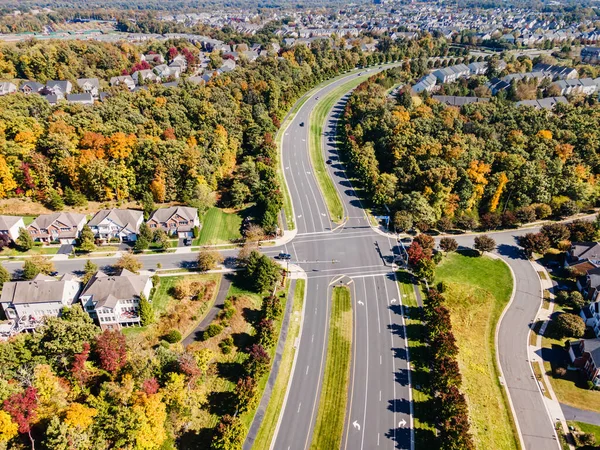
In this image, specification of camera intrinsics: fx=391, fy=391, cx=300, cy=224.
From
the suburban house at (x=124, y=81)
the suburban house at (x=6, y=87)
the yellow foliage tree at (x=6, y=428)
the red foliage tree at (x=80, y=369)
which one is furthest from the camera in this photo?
the suburban house at (x=124, y=81)

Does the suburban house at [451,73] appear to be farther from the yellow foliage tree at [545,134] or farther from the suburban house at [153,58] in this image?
the suburban house at [153,58]

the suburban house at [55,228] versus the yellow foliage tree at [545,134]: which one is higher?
the yellow foliage tree at [545,134]

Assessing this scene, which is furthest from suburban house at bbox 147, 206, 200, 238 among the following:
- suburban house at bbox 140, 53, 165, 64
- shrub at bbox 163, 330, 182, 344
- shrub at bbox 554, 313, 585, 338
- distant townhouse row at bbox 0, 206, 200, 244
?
suburban house at bbox 140, 53, 165, 64

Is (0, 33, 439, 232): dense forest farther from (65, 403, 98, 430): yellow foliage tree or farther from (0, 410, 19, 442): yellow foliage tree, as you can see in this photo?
(0, 410, 19, 442): yellow foliage tree

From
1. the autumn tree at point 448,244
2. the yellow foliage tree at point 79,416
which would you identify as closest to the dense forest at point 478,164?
the autumn tree at point 448,244

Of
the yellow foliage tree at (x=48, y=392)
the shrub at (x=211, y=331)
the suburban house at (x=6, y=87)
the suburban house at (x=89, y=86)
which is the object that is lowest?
the yellow foliage tree at (x=48, y=392)

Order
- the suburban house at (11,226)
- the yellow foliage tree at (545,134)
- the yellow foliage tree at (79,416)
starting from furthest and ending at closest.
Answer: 1. the yellow foliage tree at (545,134)
2. the suburban house at (11,226)
3. the yellow foliage tree at (79,416)
